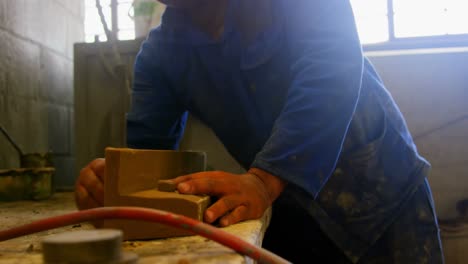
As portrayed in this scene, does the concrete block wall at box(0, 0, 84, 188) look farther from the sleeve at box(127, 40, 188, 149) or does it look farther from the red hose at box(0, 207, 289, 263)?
the red hose at box(0, 207, 289, 263)

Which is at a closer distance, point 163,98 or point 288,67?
point 288,67

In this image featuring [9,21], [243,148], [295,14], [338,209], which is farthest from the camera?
[9,21]

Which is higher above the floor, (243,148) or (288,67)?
(288,67)

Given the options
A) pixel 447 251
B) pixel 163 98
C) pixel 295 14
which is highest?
pixel 295 14

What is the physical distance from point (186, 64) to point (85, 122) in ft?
3.52

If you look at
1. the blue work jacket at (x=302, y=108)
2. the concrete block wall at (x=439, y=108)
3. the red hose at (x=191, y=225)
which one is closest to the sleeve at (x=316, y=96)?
the blue work jacket at (x=302, y=108)

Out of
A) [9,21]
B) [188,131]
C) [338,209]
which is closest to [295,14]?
[338,209]

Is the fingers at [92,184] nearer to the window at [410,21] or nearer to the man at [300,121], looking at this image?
the man at [300,121]

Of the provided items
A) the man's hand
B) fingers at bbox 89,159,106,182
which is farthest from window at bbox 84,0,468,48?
the man's hand

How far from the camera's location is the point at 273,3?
837mm

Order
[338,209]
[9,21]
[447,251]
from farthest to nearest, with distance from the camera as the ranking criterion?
1. [447,251]
2. [9,21]
3. [338,209]

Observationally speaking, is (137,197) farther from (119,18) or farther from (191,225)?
(119,18)

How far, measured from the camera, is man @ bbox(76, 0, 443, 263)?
69 centimetres

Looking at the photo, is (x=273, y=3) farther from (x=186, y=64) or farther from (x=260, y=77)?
(x=186, y=64)
